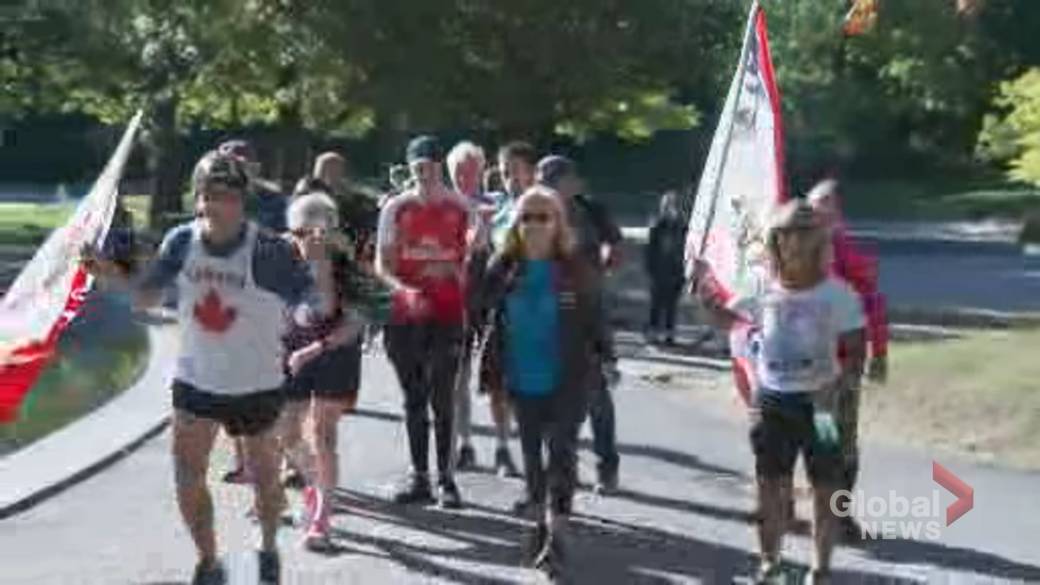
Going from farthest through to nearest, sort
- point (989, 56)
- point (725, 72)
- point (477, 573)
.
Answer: point (989, 56)
point (725, 72)
point (477, 573)

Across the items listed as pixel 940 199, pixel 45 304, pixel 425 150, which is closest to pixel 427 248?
pixel 425 150

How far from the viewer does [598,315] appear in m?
8.85

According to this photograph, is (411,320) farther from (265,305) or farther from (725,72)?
(725,72)

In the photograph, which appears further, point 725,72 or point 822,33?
point 822,33

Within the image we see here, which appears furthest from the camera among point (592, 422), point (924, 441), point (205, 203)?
point (924, 441)

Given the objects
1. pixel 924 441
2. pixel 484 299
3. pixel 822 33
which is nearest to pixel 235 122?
pixel 822 33

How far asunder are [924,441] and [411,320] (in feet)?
13.2

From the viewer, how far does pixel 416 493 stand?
34.2 feet

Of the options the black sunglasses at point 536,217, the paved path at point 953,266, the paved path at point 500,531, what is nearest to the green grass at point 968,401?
the paved path at point 500,531

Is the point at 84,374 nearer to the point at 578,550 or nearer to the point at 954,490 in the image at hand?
the point at 954,490

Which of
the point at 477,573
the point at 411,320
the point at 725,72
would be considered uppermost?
the point at 725,72

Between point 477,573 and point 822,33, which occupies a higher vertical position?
point 822,33

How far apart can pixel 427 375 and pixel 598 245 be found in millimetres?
1060

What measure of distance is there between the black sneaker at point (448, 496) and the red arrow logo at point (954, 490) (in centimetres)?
236
